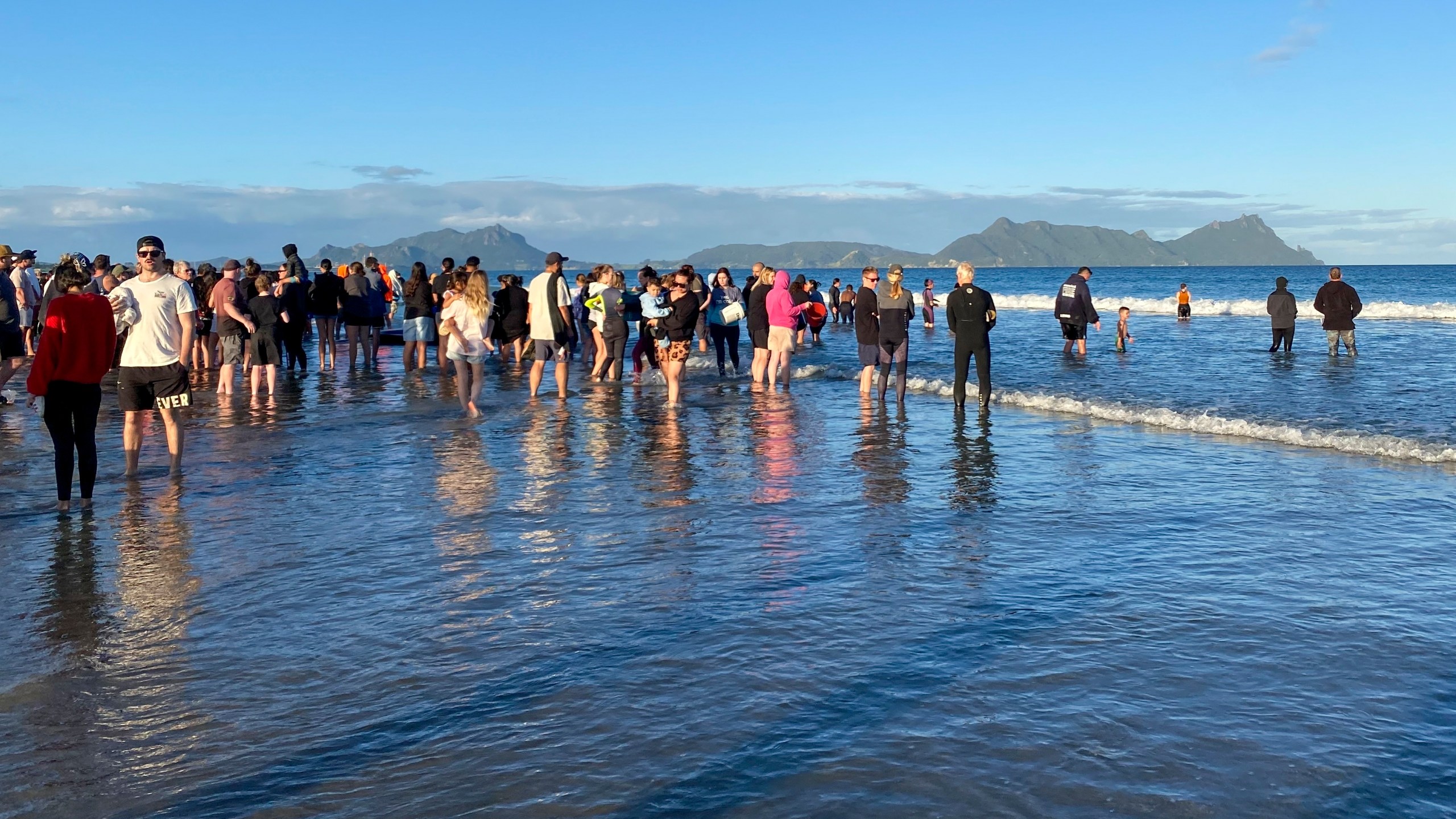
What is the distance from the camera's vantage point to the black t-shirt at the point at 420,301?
21.1 m

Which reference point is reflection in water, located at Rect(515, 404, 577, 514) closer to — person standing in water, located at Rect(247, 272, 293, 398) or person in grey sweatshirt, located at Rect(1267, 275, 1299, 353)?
person standing in water, located at Rect(247, 272, 293, 398)

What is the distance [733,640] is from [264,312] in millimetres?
14294

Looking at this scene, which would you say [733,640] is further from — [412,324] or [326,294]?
[326,294]

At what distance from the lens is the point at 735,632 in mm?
5727

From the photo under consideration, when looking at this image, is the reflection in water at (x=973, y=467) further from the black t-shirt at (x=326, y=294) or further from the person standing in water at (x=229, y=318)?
the black t-shirt at (x=326, y=294)

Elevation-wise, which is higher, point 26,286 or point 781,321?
point 26,286

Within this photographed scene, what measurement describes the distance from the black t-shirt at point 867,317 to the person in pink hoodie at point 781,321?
1.26 metres

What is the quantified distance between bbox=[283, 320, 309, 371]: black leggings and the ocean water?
781 centimetres

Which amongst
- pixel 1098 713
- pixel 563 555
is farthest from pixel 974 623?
pixel 563 555

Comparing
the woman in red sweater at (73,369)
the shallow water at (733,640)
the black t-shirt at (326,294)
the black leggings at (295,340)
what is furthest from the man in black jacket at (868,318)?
the black t-shirt at (326,294)

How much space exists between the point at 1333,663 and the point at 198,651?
209 inches

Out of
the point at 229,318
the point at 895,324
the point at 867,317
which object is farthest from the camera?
the point at 229,318

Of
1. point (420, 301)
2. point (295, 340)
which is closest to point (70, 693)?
point (295, 340)

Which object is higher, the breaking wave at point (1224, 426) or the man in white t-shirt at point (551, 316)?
the man in white t-shirt at point (551, 316)
